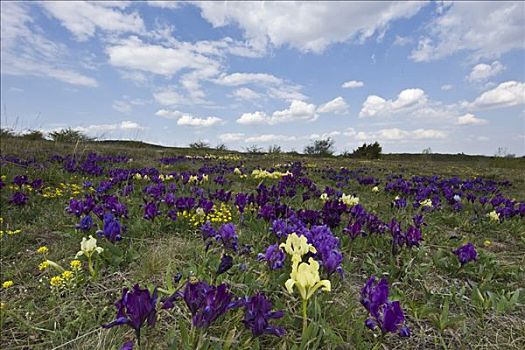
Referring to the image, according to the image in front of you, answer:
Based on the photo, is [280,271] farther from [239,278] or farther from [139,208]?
[139,208]

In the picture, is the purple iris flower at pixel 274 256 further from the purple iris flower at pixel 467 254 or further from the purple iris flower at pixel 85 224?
the purple iris flower at pixel 85 224

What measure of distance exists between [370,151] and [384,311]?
26.2 metres

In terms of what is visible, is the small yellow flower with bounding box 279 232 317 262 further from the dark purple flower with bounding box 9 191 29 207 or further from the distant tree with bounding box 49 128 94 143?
the distant tree with bounding box 49 128 94 143

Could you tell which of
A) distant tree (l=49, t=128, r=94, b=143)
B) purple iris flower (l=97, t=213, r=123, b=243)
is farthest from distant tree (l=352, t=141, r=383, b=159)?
purple iris flower (l=97, t=213, r=123, b=243)

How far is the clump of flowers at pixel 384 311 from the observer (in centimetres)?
174

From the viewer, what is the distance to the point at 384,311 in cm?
178

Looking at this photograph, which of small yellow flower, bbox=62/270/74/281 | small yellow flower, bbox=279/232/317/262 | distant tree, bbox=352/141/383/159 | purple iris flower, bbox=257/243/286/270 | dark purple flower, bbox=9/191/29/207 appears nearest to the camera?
small yellow flower, bbox=279/232/317/262

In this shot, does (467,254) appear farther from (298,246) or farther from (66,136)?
(66,136)

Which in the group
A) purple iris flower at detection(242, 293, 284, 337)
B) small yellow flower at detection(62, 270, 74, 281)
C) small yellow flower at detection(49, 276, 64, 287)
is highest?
purple iris flower at detection(242, 293, 284, 337)

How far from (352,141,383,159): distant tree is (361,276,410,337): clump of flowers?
2572cm

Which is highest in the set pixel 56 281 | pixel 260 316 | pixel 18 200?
pixel 18 200

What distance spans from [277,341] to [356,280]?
1.22 metres

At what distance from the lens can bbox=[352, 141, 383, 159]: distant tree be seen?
26.5 m

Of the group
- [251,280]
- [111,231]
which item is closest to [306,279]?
[251,280]
